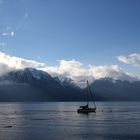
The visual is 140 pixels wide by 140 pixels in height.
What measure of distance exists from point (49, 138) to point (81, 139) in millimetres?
9889

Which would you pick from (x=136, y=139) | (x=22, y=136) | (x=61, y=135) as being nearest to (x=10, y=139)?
(x=22, y=136)

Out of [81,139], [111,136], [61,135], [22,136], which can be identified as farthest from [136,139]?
[22,136]

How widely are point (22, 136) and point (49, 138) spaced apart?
1138cm

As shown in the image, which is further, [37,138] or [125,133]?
[125,133]

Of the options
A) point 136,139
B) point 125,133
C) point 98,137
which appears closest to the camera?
point 136,139

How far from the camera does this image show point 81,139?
100688mm

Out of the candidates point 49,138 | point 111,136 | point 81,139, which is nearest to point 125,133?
point 111,136

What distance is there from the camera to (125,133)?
4454 inches

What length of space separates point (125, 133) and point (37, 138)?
2990 centimetres

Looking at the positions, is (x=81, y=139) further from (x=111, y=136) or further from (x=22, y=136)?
(x=22, y=136)

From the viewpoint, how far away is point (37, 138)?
10394 cm

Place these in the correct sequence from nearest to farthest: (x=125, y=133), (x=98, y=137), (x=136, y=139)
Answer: (x=136, y=139) < (x=98, y=137) < (x=125, y=133)

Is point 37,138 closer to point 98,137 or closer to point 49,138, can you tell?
point 49,138

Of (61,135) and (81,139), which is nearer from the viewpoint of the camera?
(81,139)
